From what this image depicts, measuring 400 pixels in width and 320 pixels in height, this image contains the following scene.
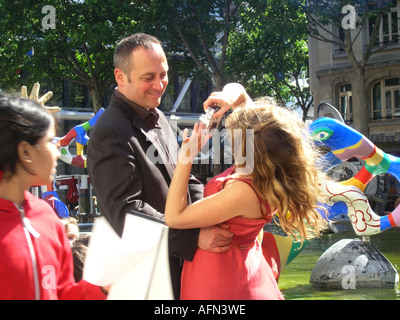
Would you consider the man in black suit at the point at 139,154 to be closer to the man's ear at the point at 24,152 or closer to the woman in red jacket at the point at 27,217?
the woman in red jacket at the point at 27,217

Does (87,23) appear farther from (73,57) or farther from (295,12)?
(295,12)

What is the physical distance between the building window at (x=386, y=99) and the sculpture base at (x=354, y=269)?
23.5 metres

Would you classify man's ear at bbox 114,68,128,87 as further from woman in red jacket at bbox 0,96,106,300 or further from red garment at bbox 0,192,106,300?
red garment at bbox 0,192,106,300

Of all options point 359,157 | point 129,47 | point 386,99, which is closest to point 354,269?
point 359,157

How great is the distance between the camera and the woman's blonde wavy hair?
279 centimetres

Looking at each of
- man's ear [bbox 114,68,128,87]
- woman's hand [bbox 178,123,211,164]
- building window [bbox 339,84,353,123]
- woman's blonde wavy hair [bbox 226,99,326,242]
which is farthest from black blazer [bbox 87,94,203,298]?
building window [bbox 339,84,353,123]

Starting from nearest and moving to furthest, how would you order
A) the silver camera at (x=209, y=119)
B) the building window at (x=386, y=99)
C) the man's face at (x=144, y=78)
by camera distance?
the silver camera at (x=209, y=119) < the man's face at (x=144, y=78) < the building window at (x=386, y=99)

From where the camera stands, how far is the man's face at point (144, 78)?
3.18m

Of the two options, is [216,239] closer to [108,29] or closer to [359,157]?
[359,157]

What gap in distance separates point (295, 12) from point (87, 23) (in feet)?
24.0

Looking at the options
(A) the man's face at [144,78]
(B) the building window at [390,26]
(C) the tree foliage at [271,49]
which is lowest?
(A) the man's face at [144,78]

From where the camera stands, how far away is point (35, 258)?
226 centimetres

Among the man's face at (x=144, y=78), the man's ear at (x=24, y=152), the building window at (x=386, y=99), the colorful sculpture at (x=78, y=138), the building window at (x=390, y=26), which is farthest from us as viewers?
the building window at (x=386, y=99)

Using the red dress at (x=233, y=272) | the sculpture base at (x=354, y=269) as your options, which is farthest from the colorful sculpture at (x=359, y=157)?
the red dress at (x=233, y=272)
